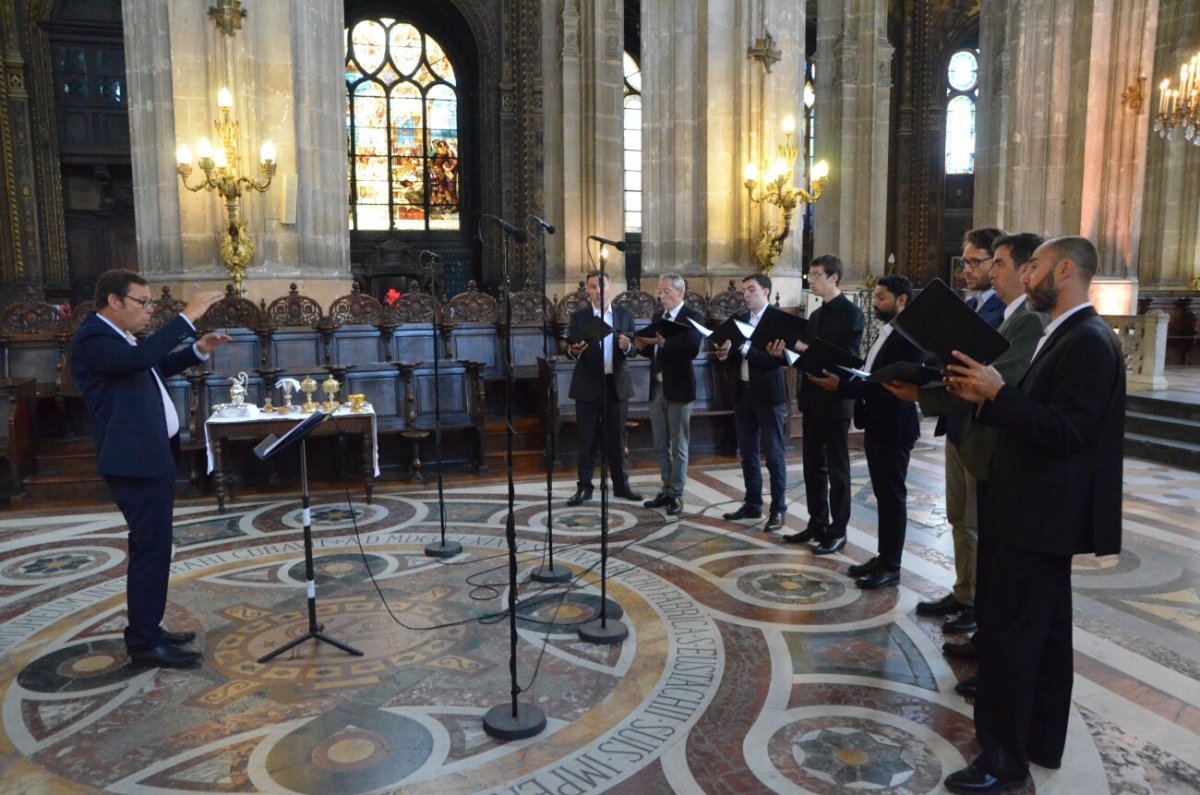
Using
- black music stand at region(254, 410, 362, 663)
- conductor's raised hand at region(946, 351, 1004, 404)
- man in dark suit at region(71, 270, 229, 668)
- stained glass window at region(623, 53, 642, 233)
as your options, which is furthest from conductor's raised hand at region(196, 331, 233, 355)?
stained glass window at region(623, 53, 642, 233)

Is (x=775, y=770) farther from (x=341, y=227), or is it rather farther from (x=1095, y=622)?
(x=341, y=227)

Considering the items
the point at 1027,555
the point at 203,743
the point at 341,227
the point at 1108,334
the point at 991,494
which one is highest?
the point at 341,227

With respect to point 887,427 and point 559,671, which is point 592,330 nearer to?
point 887,427

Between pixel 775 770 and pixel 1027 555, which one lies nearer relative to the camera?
pixel 1027 555

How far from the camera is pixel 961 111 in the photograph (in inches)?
986

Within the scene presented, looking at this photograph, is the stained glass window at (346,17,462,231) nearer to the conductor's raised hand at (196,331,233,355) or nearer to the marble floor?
the marble floor

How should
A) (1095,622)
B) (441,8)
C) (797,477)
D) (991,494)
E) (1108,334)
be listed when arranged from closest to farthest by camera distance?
1. (1108,334)
2. (991,494)
3. (1095,622)
4. (797,477)
5. (441,8)

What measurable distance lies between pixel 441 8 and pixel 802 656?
21.2 meters

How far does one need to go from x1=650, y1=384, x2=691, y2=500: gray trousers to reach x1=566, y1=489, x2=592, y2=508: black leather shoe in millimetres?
683

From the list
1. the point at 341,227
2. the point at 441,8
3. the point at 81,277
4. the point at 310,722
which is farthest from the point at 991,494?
the point at 441,8

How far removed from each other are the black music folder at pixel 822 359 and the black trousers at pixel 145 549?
11.7 feet

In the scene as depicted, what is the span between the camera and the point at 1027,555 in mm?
2920

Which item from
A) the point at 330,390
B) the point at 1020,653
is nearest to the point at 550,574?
the point at 1020,653

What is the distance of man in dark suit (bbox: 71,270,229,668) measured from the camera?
390 centimetres
